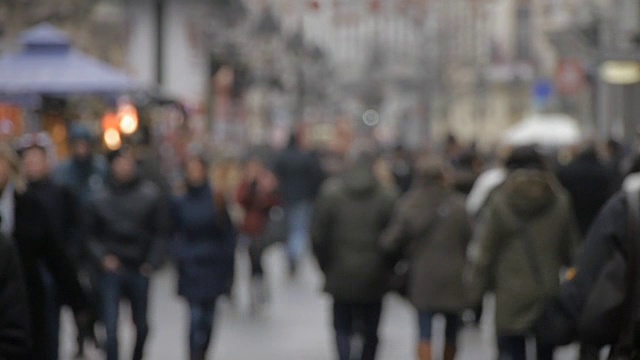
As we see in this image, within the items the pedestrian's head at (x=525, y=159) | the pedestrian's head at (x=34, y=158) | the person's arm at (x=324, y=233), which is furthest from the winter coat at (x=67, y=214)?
the pedestrian's head at (x=525, y=159)

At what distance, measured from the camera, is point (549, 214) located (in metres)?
11.4

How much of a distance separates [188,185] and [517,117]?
83.8 metres

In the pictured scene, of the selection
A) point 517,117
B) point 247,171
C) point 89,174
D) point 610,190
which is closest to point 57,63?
point 247,171

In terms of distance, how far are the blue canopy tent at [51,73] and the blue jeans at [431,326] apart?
882 cm

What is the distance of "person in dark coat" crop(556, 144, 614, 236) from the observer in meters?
20.7

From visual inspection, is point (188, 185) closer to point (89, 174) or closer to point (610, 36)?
point (89, 174)

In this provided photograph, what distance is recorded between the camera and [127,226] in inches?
535

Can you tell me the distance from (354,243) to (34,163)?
9.03ft

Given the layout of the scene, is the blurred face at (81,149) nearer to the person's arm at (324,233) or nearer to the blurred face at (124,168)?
the blurred face at (124,168)

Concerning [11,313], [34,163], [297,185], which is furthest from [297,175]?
[11,313]

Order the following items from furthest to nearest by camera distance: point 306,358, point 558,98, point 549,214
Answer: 1. point 558,98
2. point 306,358
3. point 549,214

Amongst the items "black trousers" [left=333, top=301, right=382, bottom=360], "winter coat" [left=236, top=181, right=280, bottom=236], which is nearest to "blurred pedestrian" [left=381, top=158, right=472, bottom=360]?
"black trousers" [left=333, top=301, right=382, bottom=360]

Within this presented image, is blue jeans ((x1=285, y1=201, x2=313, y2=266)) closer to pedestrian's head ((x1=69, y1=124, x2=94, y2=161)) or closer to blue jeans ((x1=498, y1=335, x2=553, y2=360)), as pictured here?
pedestrian's head ((x1=69, y1=124, x2=94, y2=161))

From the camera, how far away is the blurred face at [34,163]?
11484 mm
